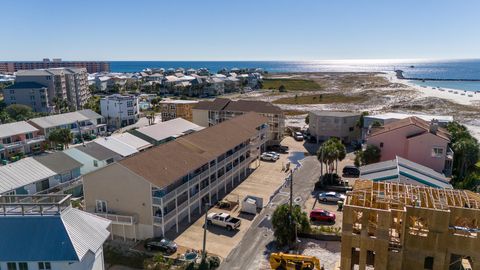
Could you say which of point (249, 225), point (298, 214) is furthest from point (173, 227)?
point (298, 214)

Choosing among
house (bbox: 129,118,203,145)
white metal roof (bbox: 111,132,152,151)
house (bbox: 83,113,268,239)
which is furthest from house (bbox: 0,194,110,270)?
house (bbox: 129,118,203,145)

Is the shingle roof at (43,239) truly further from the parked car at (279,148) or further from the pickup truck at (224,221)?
the parked car at (279,148)

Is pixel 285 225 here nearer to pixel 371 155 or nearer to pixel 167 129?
pixel 371 155

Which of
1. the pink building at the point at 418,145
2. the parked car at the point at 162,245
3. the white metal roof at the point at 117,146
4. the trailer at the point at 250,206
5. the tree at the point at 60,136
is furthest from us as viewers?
the tree at the point at 60,136

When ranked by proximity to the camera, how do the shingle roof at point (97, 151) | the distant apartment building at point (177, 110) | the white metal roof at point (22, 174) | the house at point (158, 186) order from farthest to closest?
the distant apartment building at point (177, 110)
the shingle roof at point (97, 151)
the white metal roof at point (22, 174)
the house at point (158, 186)

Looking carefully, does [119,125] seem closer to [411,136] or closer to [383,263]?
[411,136]

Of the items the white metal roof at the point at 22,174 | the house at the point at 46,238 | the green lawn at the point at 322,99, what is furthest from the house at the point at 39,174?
the green lawn at the point at 322,99

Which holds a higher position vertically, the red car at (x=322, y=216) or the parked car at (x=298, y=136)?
the parked car at (x=298, y=136)
